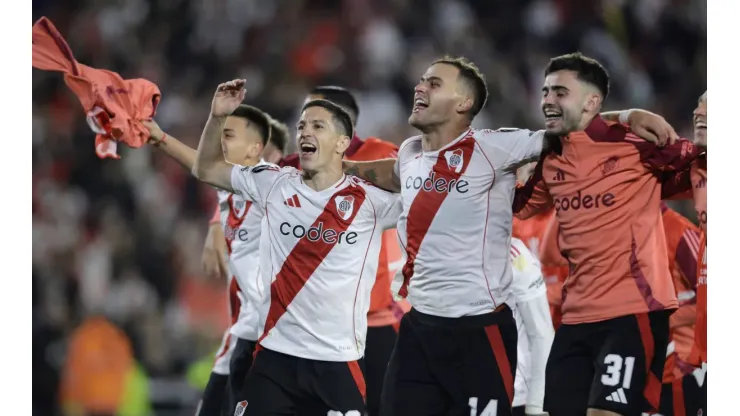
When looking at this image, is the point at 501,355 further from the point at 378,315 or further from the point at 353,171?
the point at 378,315

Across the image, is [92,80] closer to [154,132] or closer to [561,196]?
[154,132]

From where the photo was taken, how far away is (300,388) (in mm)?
4410

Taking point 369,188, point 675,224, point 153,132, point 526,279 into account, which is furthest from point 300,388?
point 675,224

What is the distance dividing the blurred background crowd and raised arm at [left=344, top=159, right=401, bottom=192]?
3.62 m

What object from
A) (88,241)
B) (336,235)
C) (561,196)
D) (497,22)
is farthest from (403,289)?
(497,22)

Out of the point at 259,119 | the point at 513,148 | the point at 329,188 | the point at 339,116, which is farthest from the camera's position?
the point at 259,119

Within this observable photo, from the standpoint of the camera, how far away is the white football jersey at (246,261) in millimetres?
5445

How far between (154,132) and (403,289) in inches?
54.2

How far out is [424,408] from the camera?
434cm

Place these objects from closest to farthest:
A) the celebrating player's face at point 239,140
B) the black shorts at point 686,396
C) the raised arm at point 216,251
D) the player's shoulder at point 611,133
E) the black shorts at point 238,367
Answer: the player's shoulder at point 611,133, the black shorts at point 238,367, the black shorts at point 686,396, the celebrating player's face at point 239,140, the raised arm at point 216,251

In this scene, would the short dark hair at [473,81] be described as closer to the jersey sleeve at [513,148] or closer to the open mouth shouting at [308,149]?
the jersey sleeve at [513,148]

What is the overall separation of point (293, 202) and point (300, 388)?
2.55ft

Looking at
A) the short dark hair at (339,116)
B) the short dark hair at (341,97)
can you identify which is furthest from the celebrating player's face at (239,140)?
the short dark hair at (339,116)

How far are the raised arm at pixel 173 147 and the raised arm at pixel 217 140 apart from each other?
28cm
